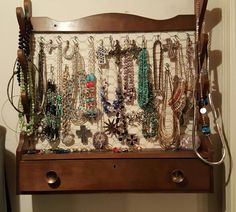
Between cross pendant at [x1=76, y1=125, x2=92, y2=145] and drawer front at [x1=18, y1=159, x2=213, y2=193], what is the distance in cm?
14

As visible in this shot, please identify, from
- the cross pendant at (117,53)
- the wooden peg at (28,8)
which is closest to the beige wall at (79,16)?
the wooden peg at (28,8)

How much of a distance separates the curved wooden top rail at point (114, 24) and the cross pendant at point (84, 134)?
33cm

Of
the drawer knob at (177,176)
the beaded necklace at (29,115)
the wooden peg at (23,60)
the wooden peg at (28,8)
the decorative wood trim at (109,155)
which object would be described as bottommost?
the drawer knob at (177,176)

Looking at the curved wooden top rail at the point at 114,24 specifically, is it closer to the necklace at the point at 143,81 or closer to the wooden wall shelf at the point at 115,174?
the necklace at the point at 143,81

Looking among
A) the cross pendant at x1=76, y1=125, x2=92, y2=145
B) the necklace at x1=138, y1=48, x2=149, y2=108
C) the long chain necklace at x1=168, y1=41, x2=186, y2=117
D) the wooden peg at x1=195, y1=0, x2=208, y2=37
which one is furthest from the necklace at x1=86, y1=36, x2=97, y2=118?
the wooden peg at x1=195, y1=0, x2=208, y2=37

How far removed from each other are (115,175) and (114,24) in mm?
490

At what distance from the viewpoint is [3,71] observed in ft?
3.59

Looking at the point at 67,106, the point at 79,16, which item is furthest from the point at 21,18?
the point at 67,106

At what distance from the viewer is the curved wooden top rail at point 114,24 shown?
105cm

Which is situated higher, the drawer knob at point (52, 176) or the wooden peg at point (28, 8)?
the wooden peg at point (28, 8)

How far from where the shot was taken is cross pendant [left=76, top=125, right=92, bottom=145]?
3.49ft

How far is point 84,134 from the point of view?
1065 mm

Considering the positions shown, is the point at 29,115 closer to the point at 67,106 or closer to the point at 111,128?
the point at 67,106

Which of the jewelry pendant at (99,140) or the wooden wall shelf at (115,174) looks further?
the jewelry pendant at (99,140)
